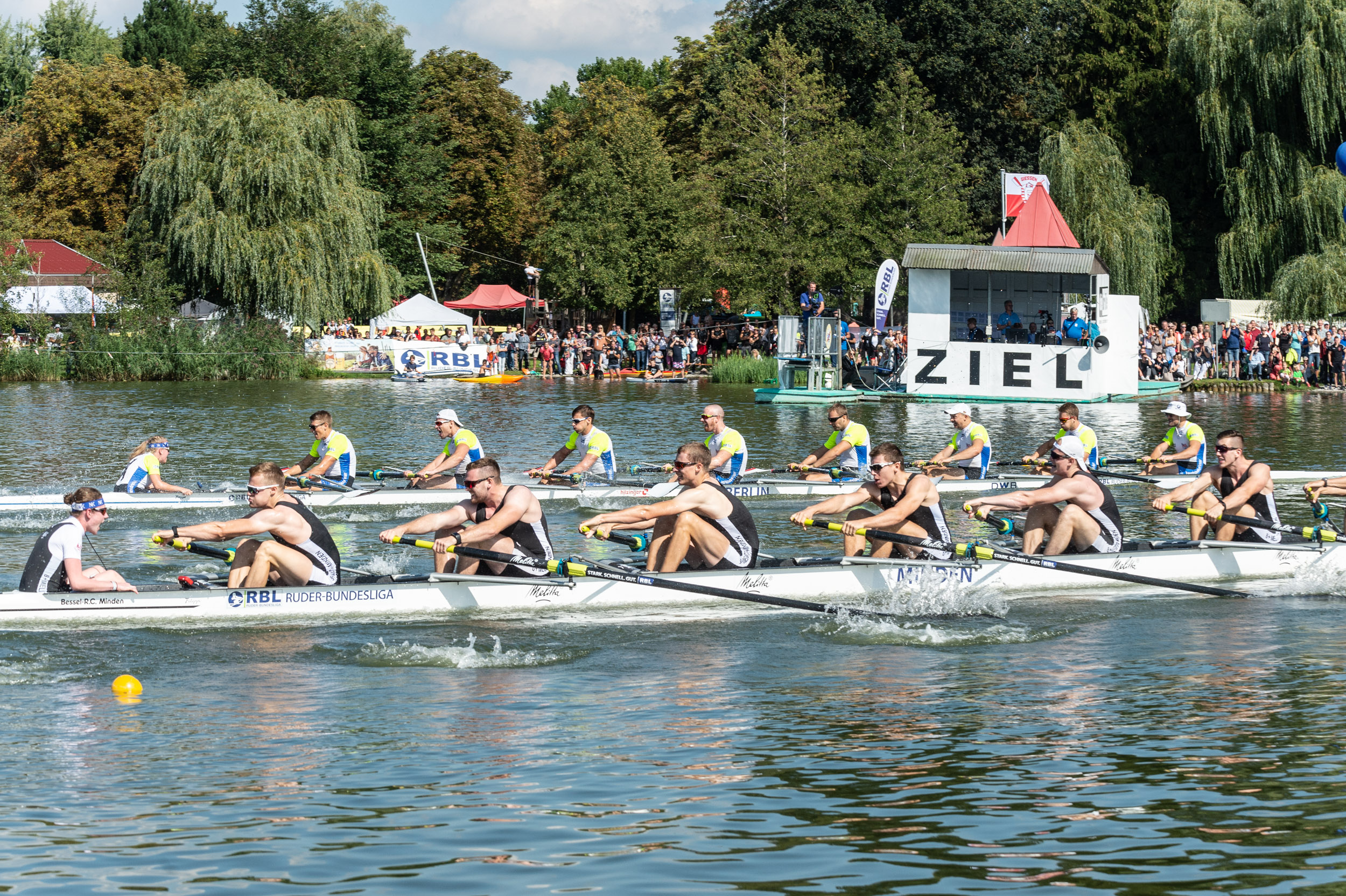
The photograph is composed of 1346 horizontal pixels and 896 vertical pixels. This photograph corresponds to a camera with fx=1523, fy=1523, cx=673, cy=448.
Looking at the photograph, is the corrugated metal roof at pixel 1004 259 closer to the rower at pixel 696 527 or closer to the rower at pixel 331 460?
the rower at pixel 331 460

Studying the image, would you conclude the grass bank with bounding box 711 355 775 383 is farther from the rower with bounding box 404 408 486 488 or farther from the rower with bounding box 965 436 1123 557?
the rower with bounding box 965 436 1123 557

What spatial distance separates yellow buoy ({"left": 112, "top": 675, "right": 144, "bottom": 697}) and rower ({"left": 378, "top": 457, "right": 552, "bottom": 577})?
2.75 meters

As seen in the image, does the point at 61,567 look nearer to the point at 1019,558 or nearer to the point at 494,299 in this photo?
the point at 1019,558

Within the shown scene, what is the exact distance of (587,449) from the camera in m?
21.7

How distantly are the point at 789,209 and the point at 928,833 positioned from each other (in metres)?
50.0

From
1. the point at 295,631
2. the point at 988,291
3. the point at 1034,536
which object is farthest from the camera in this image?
the point at 988,291

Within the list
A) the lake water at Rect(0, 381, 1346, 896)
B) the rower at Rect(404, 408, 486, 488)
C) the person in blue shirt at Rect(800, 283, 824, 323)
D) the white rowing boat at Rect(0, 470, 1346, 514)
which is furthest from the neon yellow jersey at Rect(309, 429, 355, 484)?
the person in blue shirt at Rect(800, 283, 824, 323)

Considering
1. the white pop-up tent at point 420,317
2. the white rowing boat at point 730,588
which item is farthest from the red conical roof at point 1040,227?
the white rowing boat at point 730,588

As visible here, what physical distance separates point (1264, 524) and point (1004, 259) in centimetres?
2659

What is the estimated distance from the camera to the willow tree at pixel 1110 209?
53594 millimetres

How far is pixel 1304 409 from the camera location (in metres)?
38.2

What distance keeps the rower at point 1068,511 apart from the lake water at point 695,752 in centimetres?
53

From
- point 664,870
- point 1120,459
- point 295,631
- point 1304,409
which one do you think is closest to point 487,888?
point 664,870

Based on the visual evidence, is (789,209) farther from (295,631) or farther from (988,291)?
(295,631)
